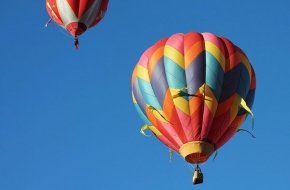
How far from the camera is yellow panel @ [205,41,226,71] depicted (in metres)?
26.5

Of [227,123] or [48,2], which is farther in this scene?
[48,2]

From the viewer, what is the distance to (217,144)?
1040 inches

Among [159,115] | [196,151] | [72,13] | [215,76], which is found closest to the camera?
[196,151]

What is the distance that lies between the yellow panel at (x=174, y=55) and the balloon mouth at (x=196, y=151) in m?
2.13

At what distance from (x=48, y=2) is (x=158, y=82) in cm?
702

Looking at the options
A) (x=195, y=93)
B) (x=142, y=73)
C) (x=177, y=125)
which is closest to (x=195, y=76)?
(x=195, y=93)

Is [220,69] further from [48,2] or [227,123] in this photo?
[48,2]

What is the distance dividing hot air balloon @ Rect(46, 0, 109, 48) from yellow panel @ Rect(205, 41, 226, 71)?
5.71 m

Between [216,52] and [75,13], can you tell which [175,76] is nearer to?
[216,52]

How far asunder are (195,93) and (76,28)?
A: 6.80m

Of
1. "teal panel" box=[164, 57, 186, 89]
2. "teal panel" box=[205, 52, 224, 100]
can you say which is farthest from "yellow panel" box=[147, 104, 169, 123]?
"teal panel" box=[205, 52, 224, 100]

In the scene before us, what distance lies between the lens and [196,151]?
85.0ft

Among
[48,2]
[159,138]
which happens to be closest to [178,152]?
[159,138]

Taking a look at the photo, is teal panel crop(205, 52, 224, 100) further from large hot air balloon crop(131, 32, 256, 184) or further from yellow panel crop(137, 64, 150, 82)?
yellow panel crop(137, 64, 150, 82)
